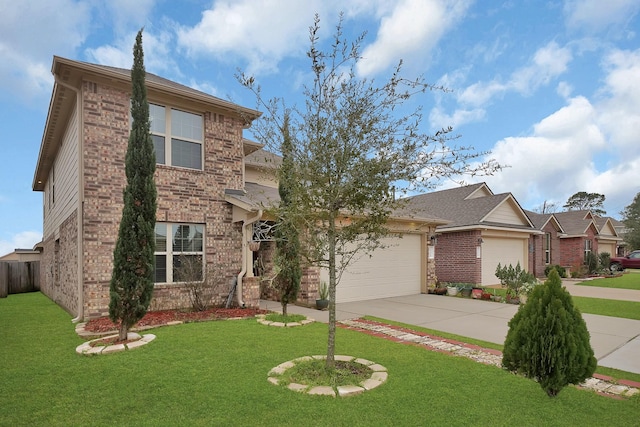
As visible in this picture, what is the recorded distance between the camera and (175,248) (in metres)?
9.76

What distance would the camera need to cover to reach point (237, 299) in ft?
34.1

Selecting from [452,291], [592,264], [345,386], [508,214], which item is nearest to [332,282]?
[345,386]

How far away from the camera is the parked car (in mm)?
27500

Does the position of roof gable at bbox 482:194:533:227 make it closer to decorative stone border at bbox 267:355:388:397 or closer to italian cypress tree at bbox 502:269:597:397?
italian cypress tree at bbox 502:269:597:397

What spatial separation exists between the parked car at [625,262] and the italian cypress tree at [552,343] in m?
29.5

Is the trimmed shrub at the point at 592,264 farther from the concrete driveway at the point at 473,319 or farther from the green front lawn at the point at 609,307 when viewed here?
the concrete driveway at the point at 473,319

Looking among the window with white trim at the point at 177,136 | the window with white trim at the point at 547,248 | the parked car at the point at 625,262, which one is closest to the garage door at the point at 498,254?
the window with white trim at the point at 547,248

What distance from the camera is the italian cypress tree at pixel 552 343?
163 inches

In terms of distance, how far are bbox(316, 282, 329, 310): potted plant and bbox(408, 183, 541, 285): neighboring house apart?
708 centimetres

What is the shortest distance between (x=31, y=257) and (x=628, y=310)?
29.9 m

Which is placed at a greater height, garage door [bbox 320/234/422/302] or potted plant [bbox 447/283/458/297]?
garage door [bbox 320/234/422/302]

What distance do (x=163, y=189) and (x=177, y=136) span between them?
5.03 feet

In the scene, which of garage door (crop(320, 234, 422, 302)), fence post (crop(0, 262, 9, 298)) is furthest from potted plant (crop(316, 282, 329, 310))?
fence post (crop(0, 262, 9, 298))

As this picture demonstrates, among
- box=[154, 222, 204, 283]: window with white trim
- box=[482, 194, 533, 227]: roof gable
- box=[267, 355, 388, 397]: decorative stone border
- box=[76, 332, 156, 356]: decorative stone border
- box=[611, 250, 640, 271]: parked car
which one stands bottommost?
box=[611, 250, 640, 271]: parked car
